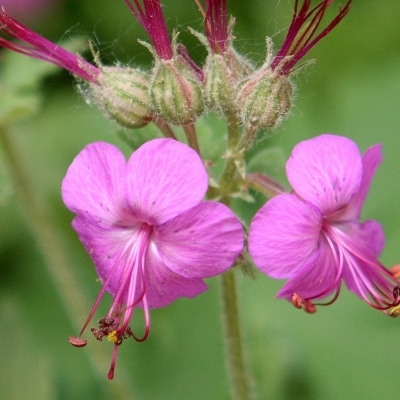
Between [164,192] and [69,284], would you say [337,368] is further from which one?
[164,192]

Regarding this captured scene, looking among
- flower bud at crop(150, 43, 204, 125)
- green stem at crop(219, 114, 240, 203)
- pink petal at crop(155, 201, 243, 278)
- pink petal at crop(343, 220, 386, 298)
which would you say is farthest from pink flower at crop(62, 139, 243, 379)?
pink petal at crop(343, 220, 386, 298)

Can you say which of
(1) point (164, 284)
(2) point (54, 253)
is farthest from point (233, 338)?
(2) point (54, 253)

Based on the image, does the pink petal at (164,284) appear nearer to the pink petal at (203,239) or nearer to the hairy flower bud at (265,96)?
the pink petal at (203,239)

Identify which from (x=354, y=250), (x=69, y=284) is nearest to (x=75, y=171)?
(x=354, y=250)

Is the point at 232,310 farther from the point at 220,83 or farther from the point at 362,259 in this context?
the point at 220,83

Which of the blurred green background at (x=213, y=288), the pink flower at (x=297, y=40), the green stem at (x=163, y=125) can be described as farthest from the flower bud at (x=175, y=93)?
the blurred green background at (x=213, y=288)
